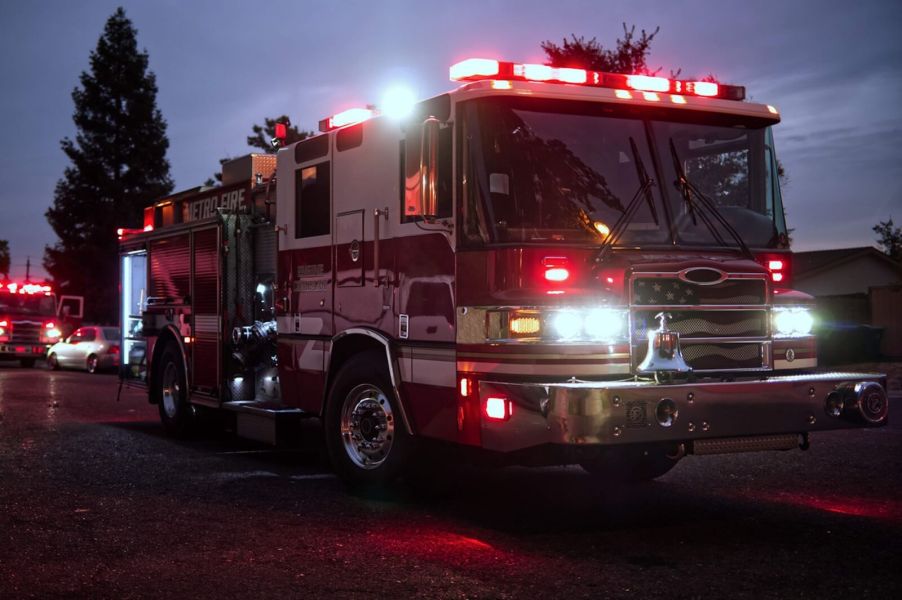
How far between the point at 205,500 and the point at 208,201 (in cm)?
468

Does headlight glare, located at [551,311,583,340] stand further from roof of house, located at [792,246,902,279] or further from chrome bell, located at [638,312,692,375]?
roof of house, located at [792,246,902,279]

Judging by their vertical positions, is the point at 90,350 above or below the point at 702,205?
below

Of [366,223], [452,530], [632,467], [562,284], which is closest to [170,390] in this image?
[366,223]

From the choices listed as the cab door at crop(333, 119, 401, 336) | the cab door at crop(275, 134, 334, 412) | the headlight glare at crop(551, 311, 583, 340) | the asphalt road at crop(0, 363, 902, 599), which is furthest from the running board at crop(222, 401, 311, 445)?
the headlight glare at crop(551, 311, 583, 340)

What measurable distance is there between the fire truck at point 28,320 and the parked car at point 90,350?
2.49 meters

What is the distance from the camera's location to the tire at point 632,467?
843cm

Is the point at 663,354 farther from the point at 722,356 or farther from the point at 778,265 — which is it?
the point at 778,265

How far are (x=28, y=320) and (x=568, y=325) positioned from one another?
29553mm

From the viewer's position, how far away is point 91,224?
56.3 metres

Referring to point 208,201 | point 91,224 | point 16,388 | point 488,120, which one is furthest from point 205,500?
point 91,224

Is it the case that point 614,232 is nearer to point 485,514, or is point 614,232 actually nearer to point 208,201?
point 485,514

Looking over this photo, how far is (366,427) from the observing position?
8211 mm

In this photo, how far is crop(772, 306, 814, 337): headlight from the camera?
287 inches

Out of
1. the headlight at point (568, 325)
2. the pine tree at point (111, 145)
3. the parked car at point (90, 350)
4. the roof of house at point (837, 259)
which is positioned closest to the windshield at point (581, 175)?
the headlight at point (568, 325)
